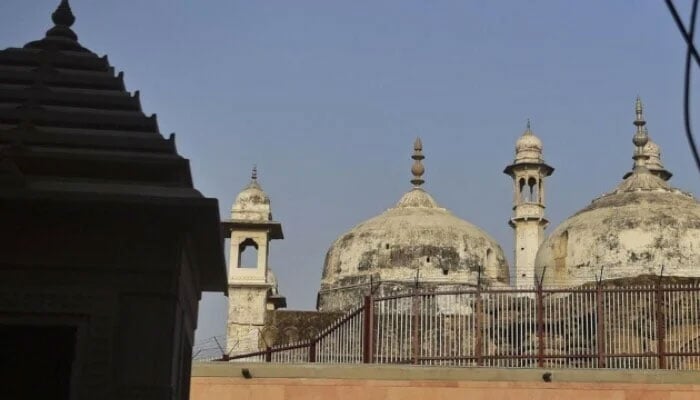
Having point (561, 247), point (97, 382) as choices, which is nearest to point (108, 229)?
point (97, 382)

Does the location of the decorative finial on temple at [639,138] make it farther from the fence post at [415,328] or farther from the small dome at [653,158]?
the fence post at [415,328]

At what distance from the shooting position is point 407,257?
1267 inches

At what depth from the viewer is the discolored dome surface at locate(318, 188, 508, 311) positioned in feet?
105

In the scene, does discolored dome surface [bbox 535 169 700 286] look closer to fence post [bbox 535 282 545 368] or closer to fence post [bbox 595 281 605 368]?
fence post [bbox 595 281 605 368]

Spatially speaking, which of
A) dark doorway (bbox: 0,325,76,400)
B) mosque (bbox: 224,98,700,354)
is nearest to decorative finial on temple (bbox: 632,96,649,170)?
mosque (bbox: 224,98,700,354)

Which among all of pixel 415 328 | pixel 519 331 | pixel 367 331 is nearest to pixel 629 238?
pixel 519 331

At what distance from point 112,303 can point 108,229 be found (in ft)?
1.25

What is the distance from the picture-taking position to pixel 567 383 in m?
13.9

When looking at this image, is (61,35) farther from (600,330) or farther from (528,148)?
(528,148)

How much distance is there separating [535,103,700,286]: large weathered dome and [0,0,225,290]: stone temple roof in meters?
20.4

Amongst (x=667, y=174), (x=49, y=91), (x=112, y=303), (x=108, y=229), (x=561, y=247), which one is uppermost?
(x=667, y=174)

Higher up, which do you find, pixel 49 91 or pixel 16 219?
pixel 49 91

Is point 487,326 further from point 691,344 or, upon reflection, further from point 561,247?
point 561,247

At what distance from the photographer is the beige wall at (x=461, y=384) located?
45.4ft
